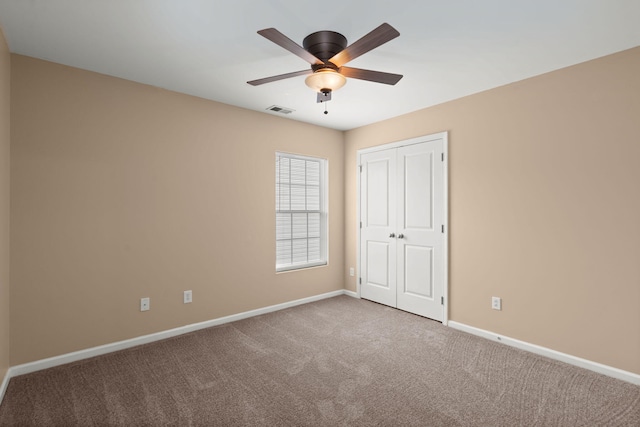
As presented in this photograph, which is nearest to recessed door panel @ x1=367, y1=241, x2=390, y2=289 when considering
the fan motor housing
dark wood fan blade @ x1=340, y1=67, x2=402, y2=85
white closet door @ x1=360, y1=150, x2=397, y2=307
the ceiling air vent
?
white closet door @ x1=360, y1=150, x2=397, y2=307

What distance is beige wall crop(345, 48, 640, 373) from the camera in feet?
8.39

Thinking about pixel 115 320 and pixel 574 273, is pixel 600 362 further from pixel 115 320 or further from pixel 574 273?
pixel 115 320

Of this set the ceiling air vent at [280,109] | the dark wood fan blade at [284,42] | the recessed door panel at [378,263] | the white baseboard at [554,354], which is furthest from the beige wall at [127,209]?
the white baseboard at [554,354]

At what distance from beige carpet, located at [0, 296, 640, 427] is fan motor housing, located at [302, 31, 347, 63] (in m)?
2.40

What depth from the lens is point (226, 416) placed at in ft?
6.89

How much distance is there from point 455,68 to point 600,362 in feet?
8.95

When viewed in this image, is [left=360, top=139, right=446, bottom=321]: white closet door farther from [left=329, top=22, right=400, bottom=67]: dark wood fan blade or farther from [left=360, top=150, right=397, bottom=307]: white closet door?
[left=329, top=22, right=400, bottom=67]: dark wood fan blade

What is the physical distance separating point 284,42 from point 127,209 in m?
2.24

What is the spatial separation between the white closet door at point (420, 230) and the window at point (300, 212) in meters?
1.18

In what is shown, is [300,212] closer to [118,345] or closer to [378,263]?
[378,263]

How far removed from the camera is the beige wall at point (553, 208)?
2559 millimetres

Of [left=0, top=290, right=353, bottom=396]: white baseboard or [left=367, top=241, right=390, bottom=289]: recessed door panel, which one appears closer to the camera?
[left=0, top=290, right=353, bottom=396]: white baseboard

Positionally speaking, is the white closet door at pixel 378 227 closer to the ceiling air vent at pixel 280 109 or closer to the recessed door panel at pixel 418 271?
the recessed door panel at pixel 418 271

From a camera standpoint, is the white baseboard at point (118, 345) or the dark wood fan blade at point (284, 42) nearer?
the dark wood fan blade at point (284, 42)
